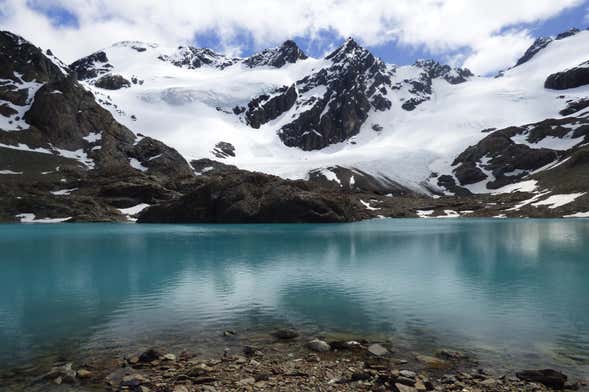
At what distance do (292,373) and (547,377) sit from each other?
23.2ft

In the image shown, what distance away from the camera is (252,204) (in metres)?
116

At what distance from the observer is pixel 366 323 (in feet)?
65.9

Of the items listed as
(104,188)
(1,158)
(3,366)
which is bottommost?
(3,366)

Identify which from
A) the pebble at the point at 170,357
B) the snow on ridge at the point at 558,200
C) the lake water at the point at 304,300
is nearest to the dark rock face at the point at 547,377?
the lake water at the point at 304,300

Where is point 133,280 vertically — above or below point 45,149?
below

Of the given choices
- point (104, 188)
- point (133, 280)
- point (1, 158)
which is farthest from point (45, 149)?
point (133, 280)

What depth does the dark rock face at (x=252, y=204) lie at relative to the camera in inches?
4550

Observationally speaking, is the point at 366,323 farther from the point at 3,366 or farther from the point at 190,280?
the point at 190,280

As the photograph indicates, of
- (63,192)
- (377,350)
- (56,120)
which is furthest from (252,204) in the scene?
(56,120)

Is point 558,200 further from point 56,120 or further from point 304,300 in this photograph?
point 56,120

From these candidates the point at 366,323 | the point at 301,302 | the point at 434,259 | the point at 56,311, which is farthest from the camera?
the point at 434,259

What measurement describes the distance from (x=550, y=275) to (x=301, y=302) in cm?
1920

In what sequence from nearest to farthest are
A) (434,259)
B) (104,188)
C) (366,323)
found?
(366,323), (434,259), (104,188)

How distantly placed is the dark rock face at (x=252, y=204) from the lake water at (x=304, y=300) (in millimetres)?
68196
